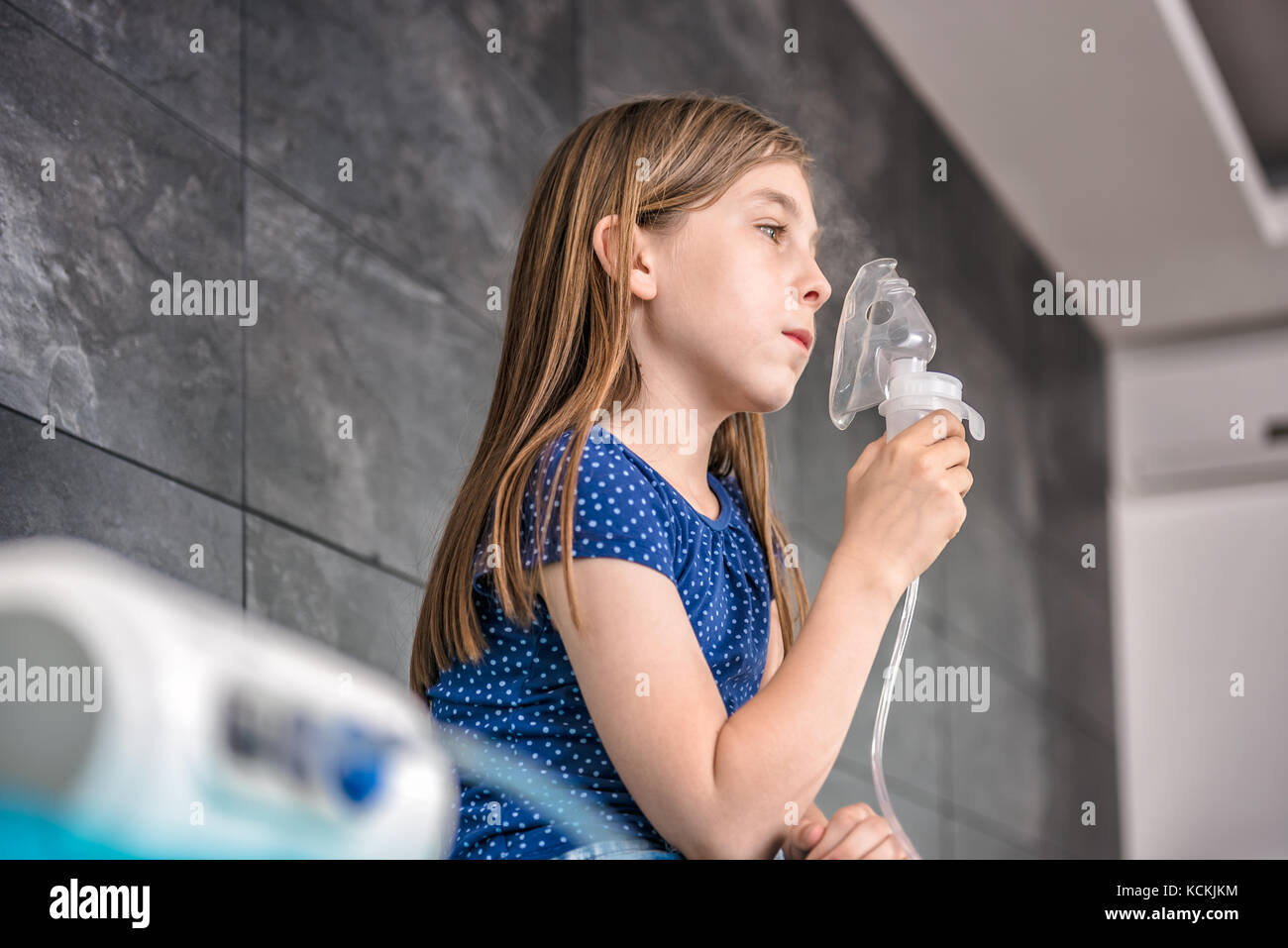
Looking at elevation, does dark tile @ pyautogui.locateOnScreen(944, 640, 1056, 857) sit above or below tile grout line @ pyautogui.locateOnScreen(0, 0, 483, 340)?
below

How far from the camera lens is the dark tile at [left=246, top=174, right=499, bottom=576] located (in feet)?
4.57

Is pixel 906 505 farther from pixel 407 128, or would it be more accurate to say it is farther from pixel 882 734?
pixel 407 128

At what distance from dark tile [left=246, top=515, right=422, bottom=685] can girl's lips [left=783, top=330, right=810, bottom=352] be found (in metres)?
0.49

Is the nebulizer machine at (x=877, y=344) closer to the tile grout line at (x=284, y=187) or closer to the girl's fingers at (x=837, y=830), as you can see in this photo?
the girl's fingers at (x=837, y=830)

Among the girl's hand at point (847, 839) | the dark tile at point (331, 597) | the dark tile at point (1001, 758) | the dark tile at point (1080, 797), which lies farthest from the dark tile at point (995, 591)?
the girl's hand at point (847, 839)

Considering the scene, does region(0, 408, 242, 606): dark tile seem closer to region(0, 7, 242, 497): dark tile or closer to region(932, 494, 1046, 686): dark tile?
region(0, 7, 242, 497): dark tile

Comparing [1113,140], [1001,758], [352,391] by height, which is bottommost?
[1001,758]

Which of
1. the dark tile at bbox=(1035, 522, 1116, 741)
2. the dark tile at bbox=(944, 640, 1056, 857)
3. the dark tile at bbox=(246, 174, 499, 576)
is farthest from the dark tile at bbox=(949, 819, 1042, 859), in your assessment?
the dark tile at bbox=(246, 174, 499, 576)

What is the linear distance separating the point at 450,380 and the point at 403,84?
12.7 inches

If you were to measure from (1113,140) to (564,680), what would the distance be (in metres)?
2.79

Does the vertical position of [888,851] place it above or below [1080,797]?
above

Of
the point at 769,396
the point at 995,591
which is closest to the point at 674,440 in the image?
the point at 769,396

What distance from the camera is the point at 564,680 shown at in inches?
34.1
